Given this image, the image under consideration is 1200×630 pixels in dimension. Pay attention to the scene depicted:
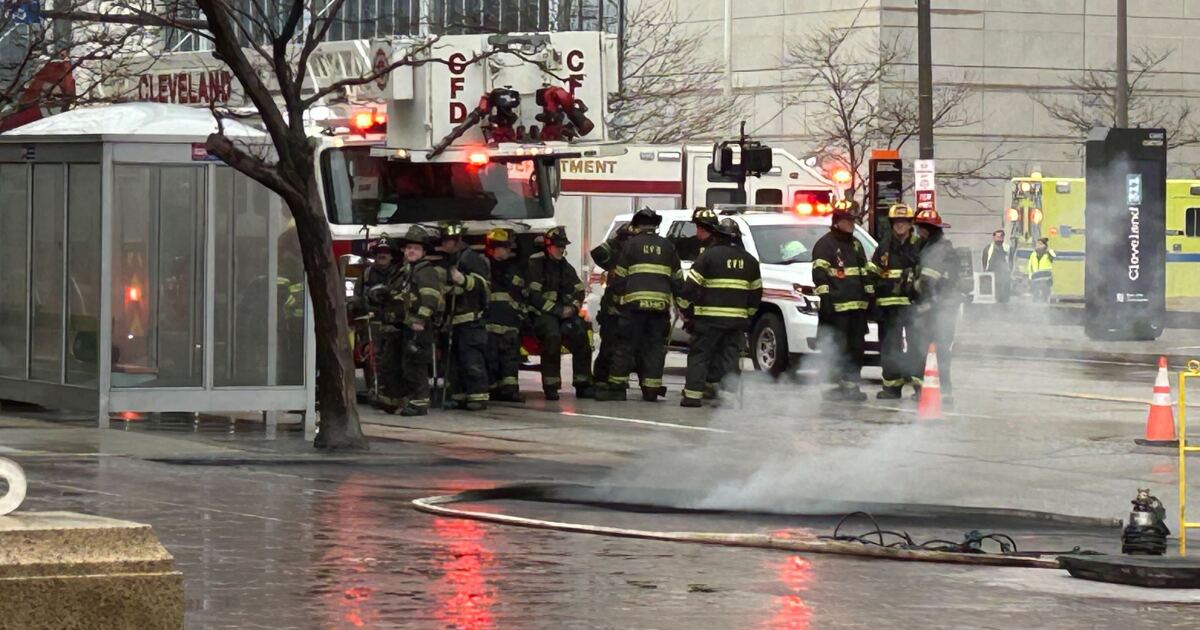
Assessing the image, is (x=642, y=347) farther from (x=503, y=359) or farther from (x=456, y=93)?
(x=456, y=93)

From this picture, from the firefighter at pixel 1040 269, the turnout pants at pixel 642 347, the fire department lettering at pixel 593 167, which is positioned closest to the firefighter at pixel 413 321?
the turnout pants at pixel 642 347

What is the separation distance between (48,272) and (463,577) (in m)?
8.98

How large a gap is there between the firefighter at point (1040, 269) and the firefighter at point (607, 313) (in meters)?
21.3

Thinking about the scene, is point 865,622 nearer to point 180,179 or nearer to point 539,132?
point 180,179

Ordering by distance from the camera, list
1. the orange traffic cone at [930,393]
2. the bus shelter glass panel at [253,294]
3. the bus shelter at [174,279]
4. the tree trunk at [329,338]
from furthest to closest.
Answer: the orange traffic cone at [930,393]
the bus shelter glass panel at [253,294]
the bus shelter at [174,279]
the tree trunk at [329,338]

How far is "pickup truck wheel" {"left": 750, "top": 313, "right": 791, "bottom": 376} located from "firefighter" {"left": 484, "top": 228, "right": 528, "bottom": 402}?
3.50 m

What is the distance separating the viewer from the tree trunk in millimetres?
14328

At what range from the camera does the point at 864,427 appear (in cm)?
A: 1723

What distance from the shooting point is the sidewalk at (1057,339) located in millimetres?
27078

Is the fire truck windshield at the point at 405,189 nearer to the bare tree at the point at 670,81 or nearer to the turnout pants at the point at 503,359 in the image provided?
the turnout pants at the point at 503,359

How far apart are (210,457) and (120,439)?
1340 millimetres

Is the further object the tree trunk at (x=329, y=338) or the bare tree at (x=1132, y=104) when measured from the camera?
the bare tree at (x=1132, y=104)

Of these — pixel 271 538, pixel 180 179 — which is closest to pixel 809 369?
pixel 180 179

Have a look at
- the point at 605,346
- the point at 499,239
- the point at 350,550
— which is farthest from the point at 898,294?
the point at 350,550
